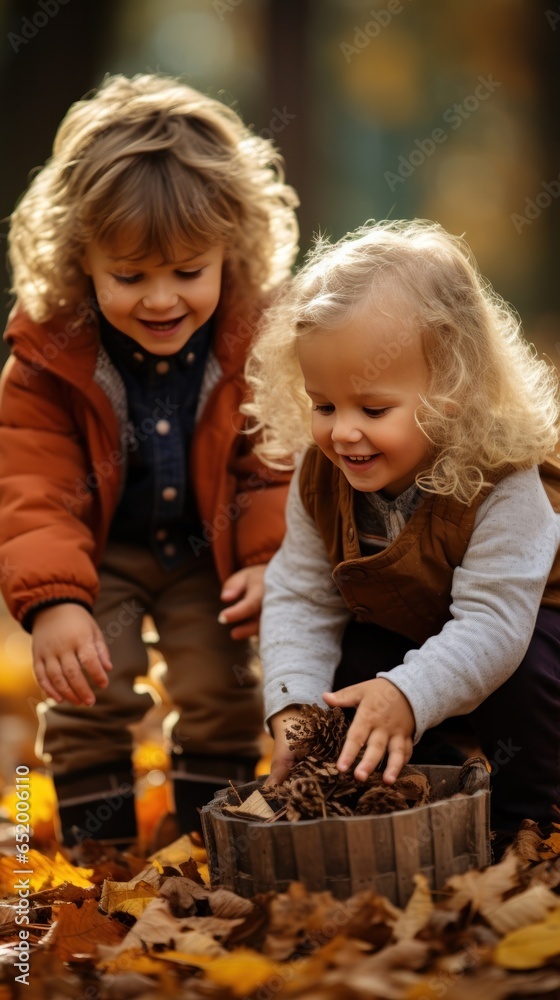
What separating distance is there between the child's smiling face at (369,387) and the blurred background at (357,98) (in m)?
2.36

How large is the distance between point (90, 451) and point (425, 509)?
1.06 meters

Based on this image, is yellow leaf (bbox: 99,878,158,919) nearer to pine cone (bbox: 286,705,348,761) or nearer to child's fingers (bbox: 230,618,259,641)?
pine cone (bbox: 286,705,348,761)

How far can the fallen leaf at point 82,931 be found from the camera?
178 cm

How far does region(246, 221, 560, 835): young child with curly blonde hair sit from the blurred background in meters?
2.10

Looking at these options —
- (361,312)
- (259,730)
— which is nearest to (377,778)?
(361,312)

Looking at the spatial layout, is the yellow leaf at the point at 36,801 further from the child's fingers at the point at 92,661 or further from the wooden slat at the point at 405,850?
the wooden slat at the point at 405,850

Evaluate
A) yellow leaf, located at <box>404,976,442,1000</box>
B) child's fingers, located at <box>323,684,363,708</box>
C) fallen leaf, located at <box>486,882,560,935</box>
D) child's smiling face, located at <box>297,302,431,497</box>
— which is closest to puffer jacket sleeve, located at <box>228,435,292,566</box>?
child's smiling face, located at <box>297,302,431,497</box>

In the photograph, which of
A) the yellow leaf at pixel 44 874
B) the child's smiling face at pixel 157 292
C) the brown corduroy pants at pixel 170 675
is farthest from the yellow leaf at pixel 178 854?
the child's smiling face at pixel 157 292

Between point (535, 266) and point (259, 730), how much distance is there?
7.33 meters

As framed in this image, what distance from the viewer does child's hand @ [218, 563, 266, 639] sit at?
2.71 meters

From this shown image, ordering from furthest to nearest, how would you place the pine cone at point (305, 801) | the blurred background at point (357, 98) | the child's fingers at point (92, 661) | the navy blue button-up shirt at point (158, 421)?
the blurred background at point (357, 98), the navy blue button-up shirt at point (158, 421), the child's fingers at point (92, 661), the pine cone at point (305, 801)

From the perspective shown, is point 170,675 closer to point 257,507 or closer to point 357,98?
Answer: point 257,507

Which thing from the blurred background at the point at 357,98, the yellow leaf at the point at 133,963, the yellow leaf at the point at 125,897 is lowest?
the yellow leaf at the point at 125,897

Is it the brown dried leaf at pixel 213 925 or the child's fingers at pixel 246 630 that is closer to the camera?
the brown dried leaf at pixel 213 925
